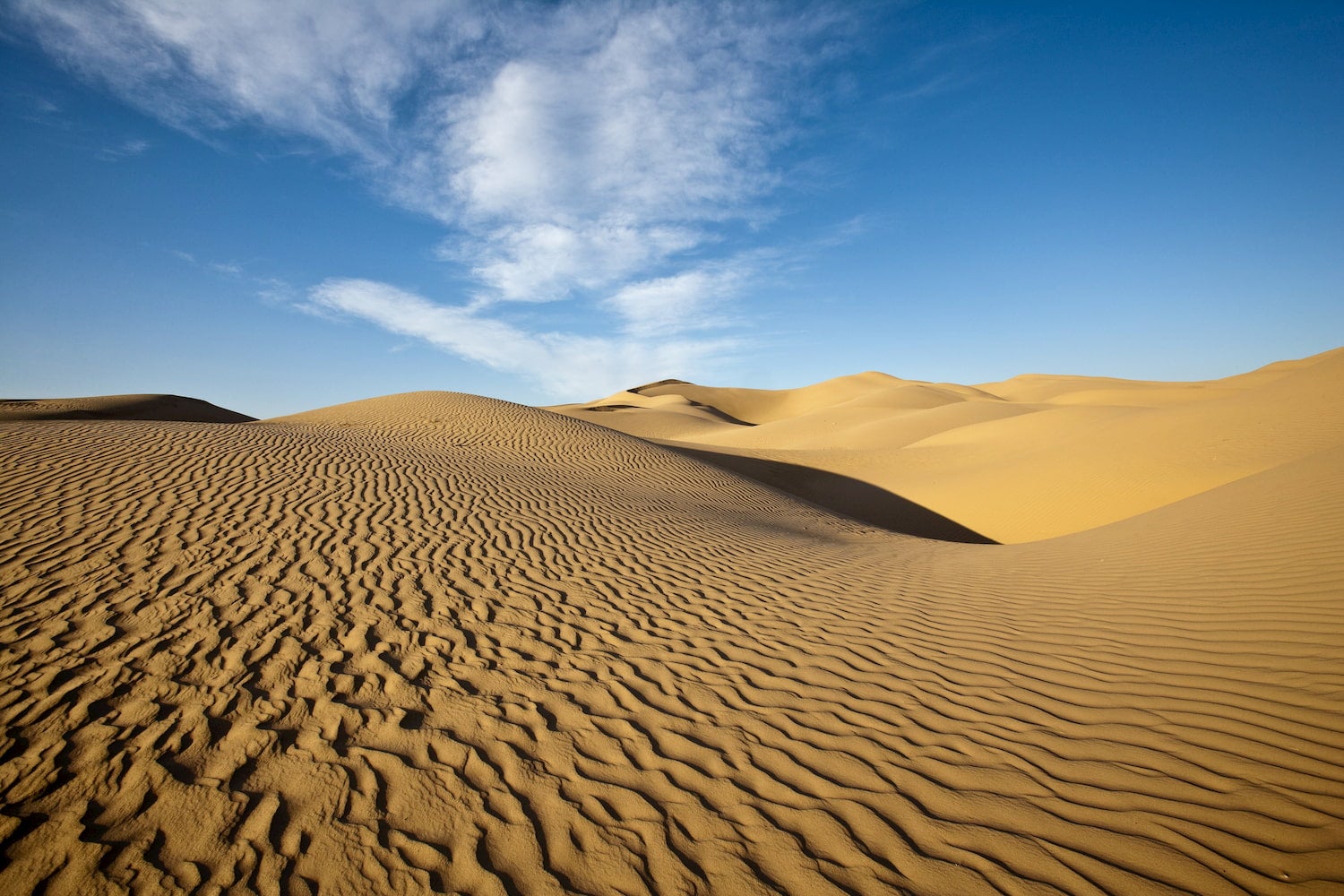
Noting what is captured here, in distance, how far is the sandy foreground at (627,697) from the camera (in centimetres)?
256

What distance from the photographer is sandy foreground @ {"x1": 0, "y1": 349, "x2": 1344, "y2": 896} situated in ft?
8.39

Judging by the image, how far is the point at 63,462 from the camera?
794 cm

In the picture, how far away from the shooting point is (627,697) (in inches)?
158

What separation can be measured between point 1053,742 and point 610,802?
267 centimetres

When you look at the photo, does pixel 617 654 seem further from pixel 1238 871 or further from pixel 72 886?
pixel 1238 871

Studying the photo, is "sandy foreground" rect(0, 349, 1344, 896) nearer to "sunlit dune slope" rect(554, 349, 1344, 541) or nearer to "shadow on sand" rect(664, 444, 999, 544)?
"sunlit dune slope" rect(554, 349, 1344, 541)

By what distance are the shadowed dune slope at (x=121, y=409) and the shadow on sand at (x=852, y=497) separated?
24.9m

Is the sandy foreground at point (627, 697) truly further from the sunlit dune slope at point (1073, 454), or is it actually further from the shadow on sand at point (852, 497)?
the shadow on sand at point (852, 497)

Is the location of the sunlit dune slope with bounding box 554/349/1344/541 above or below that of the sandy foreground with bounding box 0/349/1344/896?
above

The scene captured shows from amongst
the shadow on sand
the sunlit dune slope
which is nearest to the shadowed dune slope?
the shadow on sand

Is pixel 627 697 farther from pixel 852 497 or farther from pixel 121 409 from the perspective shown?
pixel 121 409

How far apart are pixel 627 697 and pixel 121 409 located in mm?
39725

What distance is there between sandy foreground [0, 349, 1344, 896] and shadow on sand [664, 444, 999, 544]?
747cm

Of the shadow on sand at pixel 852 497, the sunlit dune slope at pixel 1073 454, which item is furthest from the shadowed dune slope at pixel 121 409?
the sunlit dune slope at pixel 1073 454
